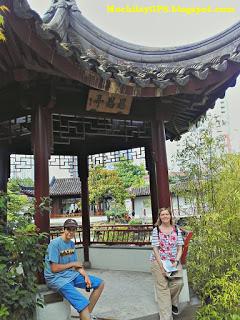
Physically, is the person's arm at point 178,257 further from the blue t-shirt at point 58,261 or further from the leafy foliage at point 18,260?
the leafy foliage at point 18,260

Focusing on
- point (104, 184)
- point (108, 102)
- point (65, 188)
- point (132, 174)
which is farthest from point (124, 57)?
point (132, 174)

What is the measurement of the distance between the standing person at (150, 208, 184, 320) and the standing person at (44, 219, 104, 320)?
2.33 ft

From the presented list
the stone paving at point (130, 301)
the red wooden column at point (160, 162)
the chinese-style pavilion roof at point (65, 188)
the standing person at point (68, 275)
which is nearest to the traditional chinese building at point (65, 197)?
the chinese-style pavilion roof at point (65, 188)

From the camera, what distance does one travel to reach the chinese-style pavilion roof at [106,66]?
3.32 m

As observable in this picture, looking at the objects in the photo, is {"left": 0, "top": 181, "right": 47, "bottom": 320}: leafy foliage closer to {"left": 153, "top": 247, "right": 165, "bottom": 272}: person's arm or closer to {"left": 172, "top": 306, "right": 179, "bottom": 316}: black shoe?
{"left": 153, "top": 247, "right": 165, "bottom": 272}: person's arm

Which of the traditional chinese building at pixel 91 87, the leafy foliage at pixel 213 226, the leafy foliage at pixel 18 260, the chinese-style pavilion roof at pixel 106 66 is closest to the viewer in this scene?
the leafy foliage at pixel 18 260

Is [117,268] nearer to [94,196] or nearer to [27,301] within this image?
[27,301]

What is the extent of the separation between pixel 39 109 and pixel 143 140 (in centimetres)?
275

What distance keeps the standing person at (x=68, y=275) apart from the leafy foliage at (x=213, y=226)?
128cm

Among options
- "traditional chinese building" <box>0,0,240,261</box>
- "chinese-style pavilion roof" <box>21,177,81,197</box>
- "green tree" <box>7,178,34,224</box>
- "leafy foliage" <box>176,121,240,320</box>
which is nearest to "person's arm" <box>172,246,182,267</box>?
"leafy foliage" <box>176,121,240,320</box>

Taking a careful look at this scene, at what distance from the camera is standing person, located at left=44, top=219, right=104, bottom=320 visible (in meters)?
3.40

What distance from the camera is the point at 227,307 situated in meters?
3.68

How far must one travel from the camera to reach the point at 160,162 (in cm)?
508

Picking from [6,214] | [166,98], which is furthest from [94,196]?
[6,214]
